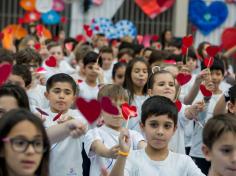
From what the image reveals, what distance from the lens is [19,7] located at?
15656 millimetres

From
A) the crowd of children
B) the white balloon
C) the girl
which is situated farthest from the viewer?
the white balloon

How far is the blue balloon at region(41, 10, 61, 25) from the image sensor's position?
1497 centimetres

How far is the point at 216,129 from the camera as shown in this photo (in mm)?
3723

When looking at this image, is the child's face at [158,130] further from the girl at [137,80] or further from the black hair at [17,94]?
the girl at [137,80]

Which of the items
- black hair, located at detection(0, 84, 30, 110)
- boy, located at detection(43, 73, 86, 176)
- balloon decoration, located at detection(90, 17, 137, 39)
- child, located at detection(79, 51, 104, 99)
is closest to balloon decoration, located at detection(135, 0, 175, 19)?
balloon decoration, located at detection(90, 17, 137, 39)

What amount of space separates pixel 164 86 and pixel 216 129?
2100 mm

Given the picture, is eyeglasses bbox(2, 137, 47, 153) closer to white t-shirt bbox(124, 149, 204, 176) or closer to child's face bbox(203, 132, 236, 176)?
child's face bbox(203, 132, 236, 176)

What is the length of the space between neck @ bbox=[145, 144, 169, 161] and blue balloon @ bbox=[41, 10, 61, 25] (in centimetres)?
1092

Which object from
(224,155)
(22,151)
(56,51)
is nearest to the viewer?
(22,151)

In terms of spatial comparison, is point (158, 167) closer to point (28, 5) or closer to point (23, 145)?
point (23, 145)

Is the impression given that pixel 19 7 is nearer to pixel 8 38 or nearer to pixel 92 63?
pixel 8 38

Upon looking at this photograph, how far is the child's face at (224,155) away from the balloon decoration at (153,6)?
40.7 feet

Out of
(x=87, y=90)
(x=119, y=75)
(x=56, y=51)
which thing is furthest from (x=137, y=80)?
(x=56, y=51)

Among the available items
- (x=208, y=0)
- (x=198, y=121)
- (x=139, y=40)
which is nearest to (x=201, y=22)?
(x=208, y=0)
